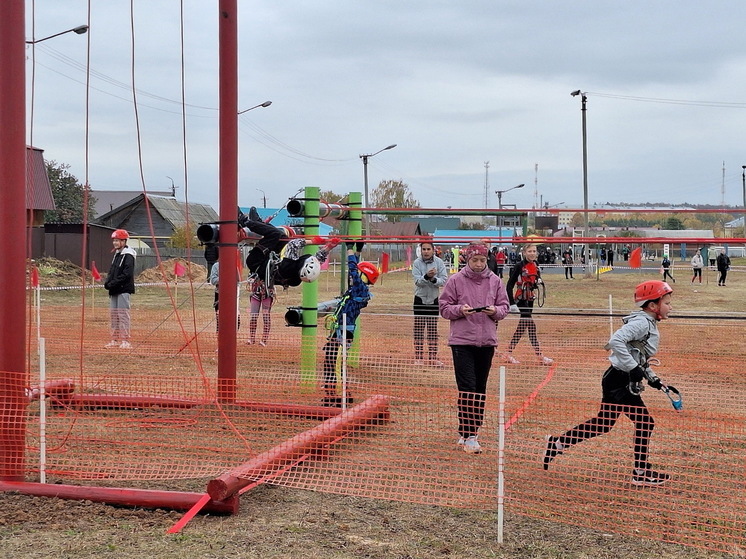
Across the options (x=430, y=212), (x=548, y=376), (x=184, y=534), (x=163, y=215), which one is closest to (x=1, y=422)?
(x=184, y=534)

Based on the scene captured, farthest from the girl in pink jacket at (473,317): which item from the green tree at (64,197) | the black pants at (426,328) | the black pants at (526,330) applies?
the green tree at (64,197)

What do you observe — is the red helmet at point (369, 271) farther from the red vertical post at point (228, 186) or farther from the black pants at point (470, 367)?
the black pants at point (470, 367)

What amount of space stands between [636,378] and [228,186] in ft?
13.0

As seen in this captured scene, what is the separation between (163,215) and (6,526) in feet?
208

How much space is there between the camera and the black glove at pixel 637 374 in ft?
18.6

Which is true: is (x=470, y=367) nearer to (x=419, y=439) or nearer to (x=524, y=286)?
(x=419, y=439)

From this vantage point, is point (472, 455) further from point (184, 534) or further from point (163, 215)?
point (163, 215)

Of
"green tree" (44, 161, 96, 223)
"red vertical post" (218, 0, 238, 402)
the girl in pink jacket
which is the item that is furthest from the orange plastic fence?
"green tree" (44, 161, 96, 223)

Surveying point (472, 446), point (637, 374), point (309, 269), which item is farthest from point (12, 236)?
point (637, 374)

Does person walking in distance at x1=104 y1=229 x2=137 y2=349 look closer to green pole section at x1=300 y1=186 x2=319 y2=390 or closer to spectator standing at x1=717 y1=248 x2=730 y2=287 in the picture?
green pole section at x1=300 y1=186 x2=319 y2=390

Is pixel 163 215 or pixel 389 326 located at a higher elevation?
pixel 163 215

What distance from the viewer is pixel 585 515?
5.14m

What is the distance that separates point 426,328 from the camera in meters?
11.4

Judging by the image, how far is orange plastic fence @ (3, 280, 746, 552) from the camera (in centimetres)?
540
